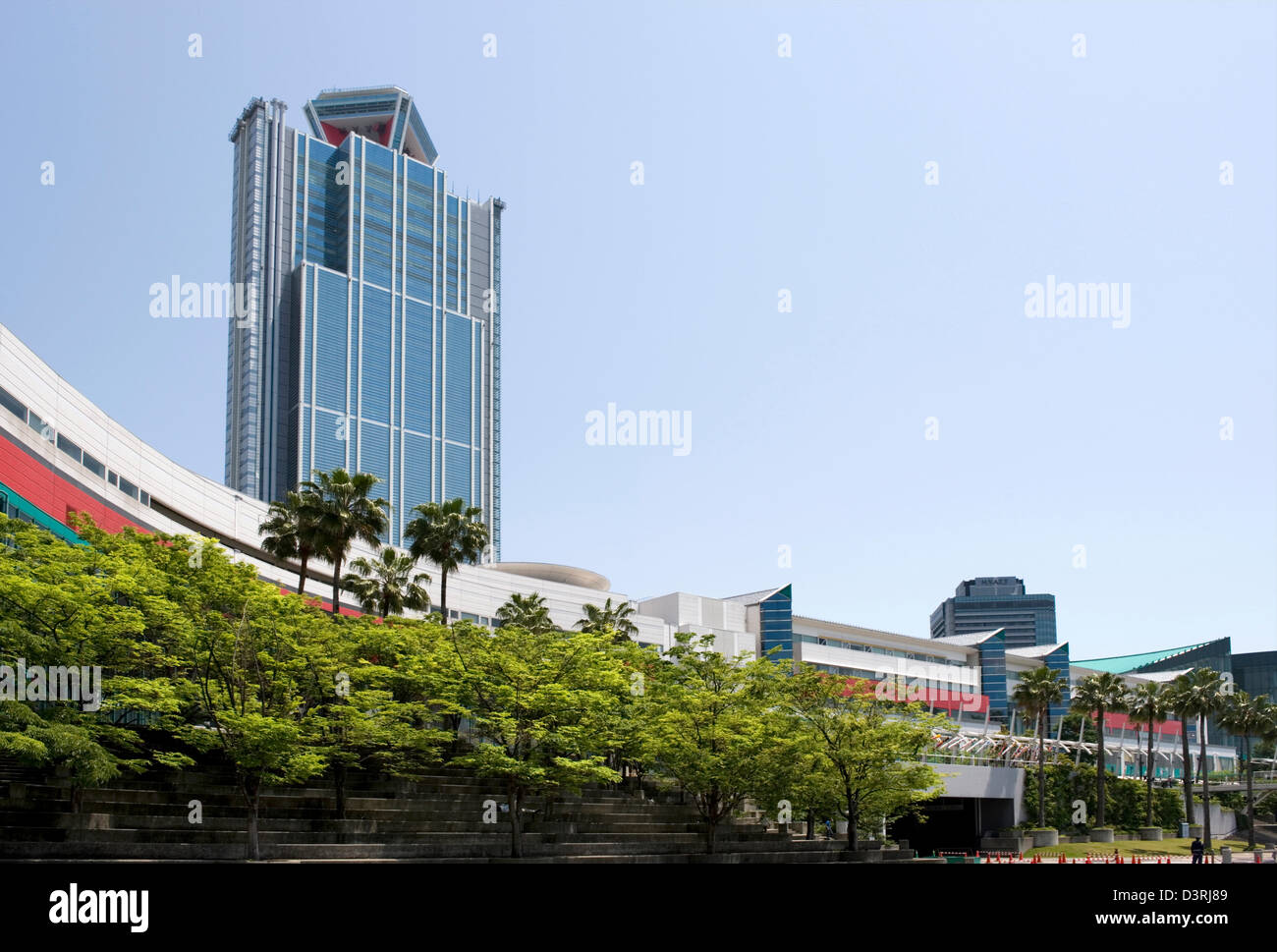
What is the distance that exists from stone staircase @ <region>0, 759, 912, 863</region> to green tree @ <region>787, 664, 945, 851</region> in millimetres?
2913

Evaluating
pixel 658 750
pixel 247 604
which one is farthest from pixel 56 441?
pixel 658 750

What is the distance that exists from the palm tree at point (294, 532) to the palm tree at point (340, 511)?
306 millimetres

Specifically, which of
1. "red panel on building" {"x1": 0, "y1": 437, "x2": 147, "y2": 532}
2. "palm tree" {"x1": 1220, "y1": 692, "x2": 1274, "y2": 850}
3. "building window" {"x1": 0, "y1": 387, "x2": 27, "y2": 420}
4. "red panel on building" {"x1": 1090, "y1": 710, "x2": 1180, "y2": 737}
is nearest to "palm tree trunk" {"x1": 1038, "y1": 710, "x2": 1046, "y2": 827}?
"palm tree" {"x1": 1220, "y1": 692, "x2": 1274, "y2": 850}

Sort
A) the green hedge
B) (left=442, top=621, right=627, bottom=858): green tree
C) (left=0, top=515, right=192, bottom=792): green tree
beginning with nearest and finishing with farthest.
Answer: (left=0, top=515, right=192, bottom=792): green tree
(left=442, top=621, right=627, bottom=858): green tree
the green hedge

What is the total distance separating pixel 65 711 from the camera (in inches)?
1321

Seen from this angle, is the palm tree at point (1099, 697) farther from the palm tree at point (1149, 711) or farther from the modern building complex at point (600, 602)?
the modern building complex at point (600, 602)

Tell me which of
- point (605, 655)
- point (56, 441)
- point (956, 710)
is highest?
point (56, 441)

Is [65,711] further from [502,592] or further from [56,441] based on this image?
[502,592]

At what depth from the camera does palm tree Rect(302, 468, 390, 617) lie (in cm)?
5641

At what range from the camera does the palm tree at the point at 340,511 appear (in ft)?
185

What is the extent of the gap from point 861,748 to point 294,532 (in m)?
29.7

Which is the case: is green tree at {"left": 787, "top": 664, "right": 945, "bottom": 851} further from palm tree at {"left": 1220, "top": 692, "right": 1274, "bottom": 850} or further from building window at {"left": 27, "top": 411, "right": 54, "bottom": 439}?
palm tree at {"left": 1220, "top": 692, "right": 1274, "bottom": 850}

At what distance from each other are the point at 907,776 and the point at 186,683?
3206 centimetres
